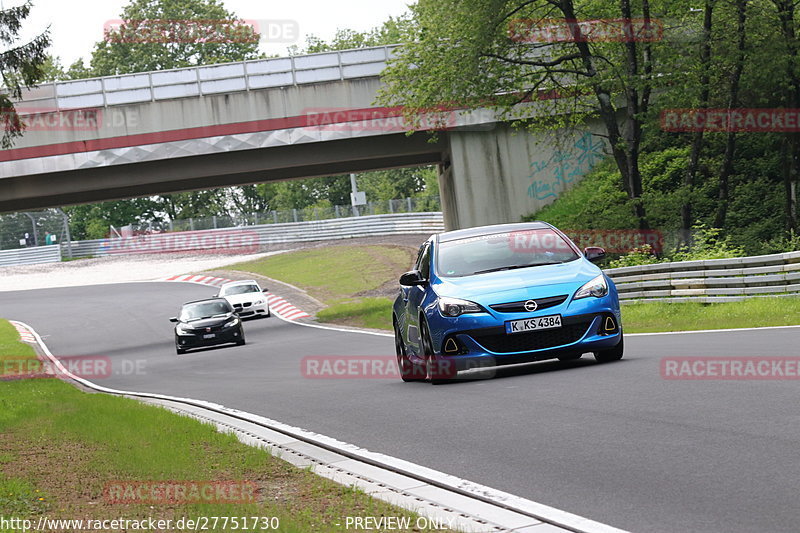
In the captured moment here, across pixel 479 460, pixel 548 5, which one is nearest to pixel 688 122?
pixel 548 5

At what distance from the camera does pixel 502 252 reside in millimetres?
12625

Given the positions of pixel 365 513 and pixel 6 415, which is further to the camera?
pixel 6 415

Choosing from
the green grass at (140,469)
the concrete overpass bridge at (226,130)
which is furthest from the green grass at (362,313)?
the green grass at (140,469)

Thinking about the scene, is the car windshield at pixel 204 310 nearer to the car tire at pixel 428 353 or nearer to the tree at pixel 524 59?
the tree at pixel 524 59

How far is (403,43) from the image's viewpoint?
111 feet

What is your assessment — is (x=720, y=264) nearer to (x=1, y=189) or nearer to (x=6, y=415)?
(x=6, y=415)

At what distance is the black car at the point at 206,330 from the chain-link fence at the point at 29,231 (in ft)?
206

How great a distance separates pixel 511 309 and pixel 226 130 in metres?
25.3

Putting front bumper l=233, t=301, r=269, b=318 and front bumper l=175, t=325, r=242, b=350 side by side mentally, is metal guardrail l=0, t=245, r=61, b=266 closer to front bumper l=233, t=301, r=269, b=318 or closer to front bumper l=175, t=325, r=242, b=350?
front bumper l=233, t=301, r=269, b=318

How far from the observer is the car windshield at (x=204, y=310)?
30.0m

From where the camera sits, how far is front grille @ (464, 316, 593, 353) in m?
11.4

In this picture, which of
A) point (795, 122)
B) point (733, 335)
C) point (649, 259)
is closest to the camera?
point (733, 335)

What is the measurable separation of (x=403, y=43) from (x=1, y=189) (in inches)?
545

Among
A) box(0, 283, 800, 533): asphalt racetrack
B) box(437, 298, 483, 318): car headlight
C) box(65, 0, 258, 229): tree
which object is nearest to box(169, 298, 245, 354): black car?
box(0, 283, 800, 533): asphalt racetrack
